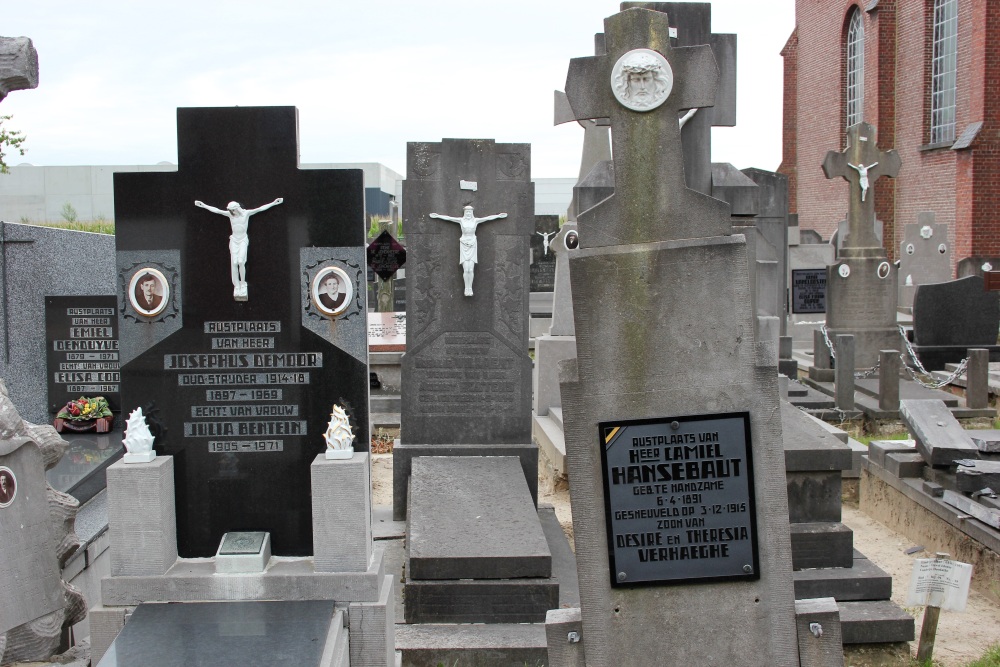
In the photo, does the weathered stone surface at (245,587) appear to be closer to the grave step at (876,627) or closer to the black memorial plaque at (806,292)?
the grave step at (876,627)

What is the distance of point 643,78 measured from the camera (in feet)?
11.8

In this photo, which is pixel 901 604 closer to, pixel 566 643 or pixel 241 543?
pixel 566 643

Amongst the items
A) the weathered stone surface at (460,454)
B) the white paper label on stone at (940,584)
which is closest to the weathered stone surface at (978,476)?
the white paper label on stone at (940,584)

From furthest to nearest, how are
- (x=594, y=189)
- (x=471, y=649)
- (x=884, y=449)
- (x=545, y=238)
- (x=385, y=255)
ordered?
(x=545, y=238) < (x=385, y=255) < (x=884, y=449) < (x=594, y=189) < (x=471, y=649)

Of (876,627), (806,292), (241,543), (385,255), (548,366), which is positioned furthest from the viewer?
(385,255)

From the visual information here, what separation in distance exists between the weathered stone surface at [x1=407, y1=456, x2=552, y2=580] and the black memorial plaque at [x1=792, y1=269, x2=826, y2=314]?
10533 mm

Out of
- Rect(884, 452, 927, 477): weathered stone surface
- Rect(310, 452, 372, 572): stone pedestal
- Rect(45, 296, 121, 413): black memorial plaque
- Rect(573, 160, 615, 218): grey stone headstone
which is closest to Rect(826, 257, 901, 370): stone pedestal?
Rect(884, 452, 927, 477): weathered stone surface

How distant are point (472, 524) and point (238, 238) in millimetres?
2189

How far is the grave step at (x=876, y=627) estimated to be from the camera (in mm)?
5262

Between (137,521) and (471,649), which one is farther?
(471,649)

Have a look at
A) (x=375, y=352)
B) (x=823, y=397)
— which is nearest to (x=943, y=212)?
(x=823, y=397)

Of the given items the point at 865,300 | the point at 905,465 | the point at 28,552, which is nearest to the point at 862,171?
the point at 865,300

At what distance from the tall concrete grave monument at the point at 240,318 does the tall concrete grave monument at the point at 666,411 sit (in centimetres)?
145

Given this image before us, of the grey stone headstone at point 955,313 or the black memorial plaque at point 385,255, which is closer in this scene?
the grey stone headstone at point 955,313
